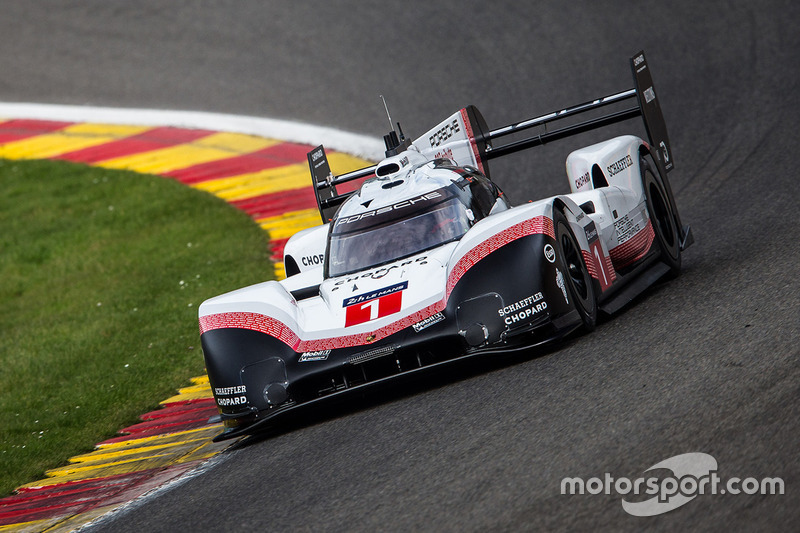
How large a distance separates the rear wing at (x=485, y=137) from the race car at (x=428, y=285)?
2.21ft

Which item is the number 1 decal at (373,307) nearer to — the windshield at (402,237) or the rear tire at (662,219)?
the windshield at (402,237)

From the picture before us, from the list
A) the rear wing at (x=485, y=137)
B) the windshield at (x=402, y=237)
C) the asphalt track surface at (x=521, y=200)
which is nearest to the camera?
the asphalt track surface at (x=521, y=200)

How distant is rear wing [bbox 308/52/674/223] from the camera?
340 inches

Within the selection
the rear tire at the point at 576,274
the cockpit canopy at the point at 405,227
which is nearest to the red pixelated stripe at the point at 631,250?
the rear tire at the point at 576,274

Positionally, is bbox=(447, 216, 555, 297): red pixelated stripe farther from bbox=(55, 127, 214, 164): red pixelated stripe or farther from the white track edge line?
bbox=(55, 127, 214, 164): red pixelated stripe

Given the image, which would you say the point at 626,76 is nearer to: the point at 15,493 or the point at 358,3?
the point at 358,3

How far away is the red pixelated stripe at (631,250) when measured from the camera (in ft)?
24.7

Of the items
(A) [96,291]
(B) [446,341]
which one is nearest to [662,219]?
(B) [446,341]

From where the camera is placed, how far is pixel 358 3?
1784cm

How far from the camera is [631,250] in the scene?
759 cm

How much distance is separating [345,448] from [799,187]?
5254 mm
